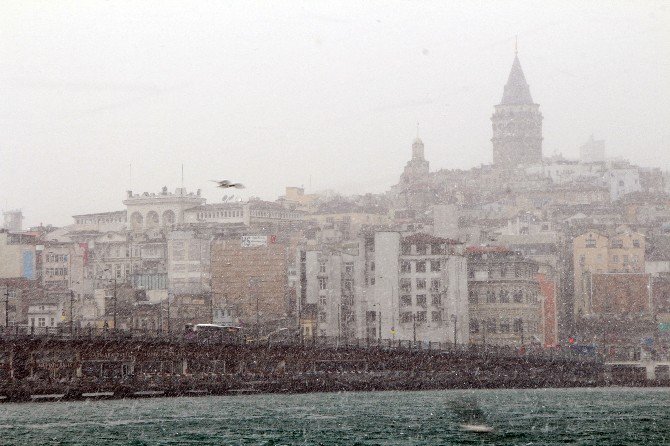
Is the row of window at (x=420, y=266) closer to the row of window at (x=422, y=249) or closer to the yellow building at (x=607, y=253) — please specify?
the row of window at (x=422, y=249)

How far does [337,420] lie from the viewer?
73.3 metres

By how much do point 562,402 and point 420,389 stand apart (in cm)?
1426

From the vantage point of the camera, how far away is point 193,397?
295 ft

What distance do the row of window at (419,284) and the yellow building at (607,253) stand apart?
2720 centimetres

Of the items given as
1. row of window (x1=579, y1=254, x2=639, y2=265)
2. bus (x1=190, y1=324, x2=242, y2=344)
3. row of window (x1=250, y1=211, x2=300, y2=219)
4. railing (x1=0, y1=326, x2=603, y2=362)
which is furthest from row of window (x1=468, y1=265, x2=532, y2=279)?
row of window (x1=250, y1=211, x2=300, y2=219)

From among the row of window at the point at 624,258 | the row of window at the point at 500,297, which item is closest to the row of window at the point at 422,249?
the row of window at the point at 500,297

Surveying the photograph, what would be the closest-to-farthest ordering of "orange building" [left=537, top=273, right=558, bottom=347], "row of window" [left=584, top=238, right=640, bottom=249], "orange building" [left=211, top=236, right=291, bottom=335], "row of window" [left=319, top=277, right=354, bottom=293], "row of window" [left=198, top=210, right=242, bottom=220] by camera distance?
1. "row of window" [left=319, top=277, right=354, bottom=293]
2. "orange building" [left=537, top=273, right=558, bottom=347]
3. "orange building" [left=211, top=236, right=291, bottom=335]
4. "row of window" [left=584, top=238, right=640, bottom=249]
5. "row of window" [left=198, top=210, right=242, bottom=220]

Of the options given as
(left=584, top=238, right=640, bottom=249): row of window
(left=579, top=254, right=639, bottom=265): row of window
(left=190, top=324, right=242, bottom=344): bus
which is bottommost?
(left=190, top=324, right=242, bottom=344): bus

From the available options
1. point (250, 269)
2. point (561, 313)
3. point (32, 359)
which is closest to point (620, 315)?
point (561, 313)

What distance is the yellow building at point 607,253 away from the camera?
5807 inches

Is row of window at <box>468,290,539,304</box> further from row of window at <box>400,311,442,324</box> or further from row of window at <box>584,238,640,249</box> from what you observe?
row of window at <box>584,238,640,249</box>

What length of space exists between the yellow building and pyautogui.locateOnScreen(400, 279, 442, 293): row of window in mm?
27201

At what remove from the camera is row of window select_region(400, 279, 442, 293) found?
120m

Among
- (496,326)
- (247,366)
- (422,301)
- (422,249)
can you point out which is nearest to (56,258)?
(422,249)
